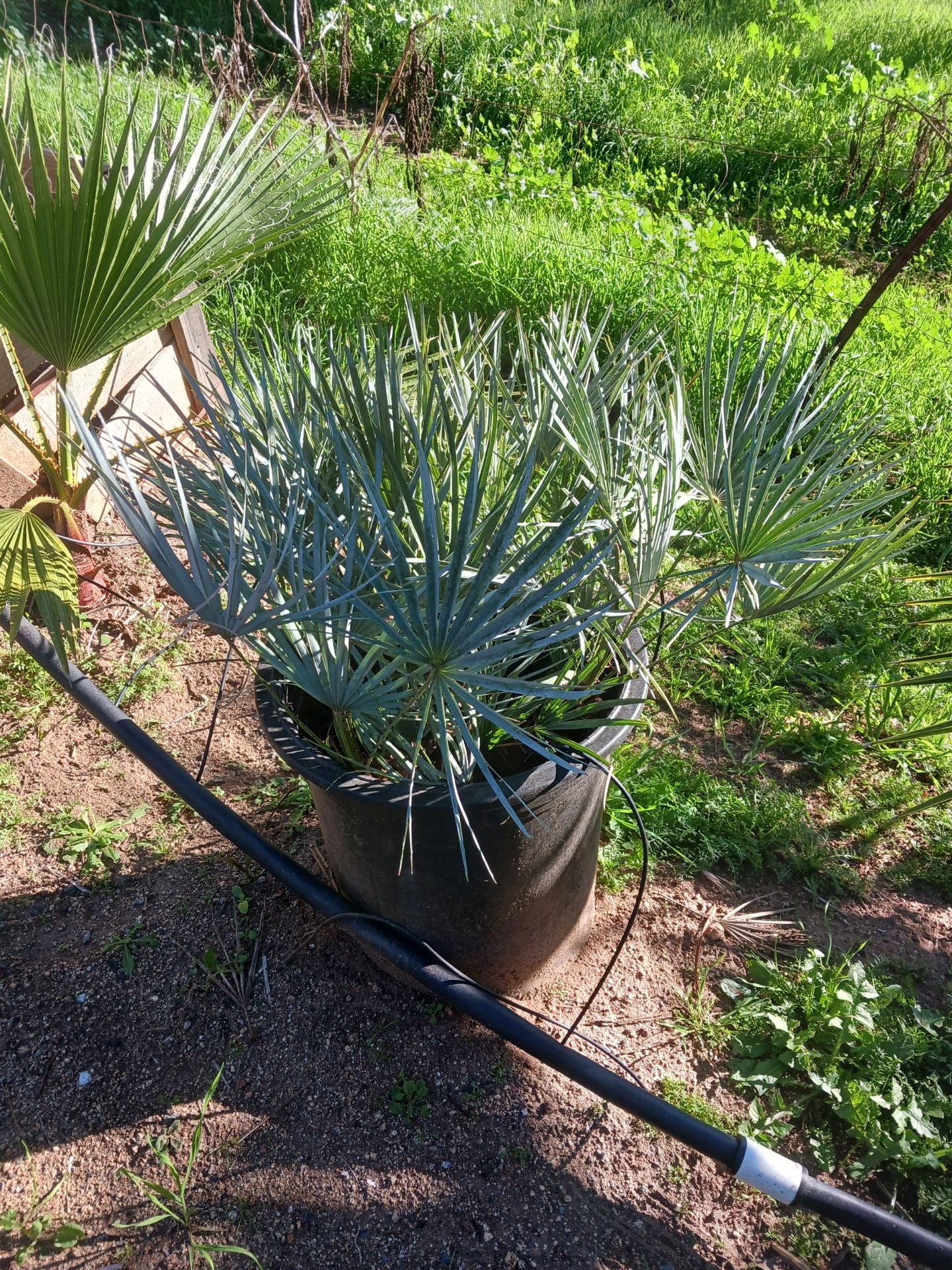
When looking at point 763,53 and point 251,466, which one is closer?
point 251,466

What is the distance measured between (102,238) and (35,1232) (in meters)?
1.64

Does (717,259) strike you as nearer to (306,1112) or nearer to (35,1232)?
(306,1112)

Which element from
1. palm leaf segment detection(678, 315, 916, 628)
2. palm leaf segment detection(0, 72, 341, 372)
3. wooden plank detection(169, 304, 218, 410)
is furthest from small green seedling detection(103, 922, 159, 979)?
wooden plank detection(169, 304, 218, 410)

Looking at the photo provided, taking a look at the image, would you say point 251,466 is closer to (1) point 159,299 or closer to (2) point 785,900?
(1) point 159,299

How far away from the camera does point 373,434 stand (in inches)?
50.0

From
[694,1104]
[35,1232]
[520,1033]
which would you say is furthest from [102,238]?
[694,1104]

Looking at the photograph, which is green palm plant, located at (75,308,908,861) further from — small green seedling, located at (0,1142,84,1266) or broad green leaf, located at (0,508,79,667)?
small green seedling, located at (0,1142,84,1266)

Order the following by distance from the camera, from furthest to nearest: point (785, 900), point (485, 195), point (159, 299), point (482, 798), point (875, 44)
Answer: point (875, 44) → point (485, 195) → point (785, 900) → point (159, 299) → point (482, 798)

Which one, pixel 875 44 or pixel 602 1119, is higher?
pixel 875 44

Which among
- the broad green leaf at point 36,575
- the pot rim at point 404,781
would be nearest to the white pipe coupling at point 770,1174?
the pot rim at point 404,781

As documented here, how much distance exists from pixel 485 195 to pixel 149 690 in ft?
10.0

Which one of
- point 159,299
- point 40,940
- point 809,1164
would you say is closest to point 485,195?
point 159,299

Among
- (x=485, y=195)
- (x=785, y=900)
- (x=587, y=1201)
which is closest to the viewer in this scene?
(x=587, y=1201)

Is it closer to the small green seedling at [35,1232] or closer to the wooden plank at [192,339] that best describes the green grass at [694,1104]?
the small green seedling at [35,1232]
